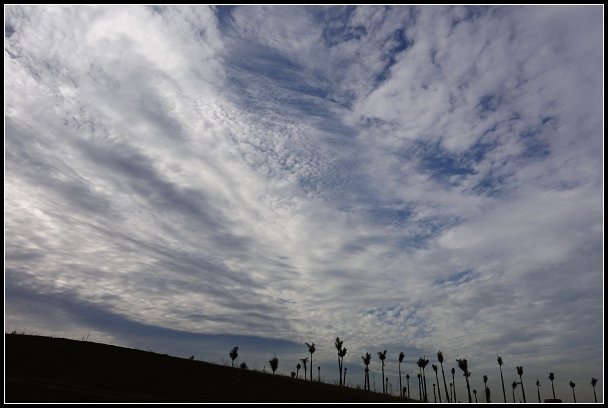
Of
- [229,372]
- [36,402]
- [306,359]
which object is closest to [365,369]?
[306,359]

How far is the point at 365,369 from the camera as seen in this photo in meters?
111

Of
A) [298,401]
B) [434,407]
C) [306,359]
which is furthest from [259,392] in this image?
[306,359]

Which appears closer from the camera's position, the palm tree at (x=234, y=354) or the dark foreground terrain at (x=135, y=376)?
the dark foreground terrain at (x=135, y=376)

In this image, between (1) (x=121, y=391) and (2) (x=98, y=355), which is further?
(2) (x=98, y=355)

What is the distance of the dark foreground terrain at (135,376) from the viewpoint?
1254 inches

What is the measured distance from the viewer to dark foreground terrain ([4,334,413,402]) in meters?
31.8

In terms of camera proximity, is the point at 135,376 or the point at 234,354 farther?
the point at 234,354

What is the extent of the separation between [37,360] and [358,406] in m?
29.0

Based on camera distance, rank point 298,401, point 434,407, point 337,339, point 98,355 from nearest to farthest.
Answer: point 298,401, point 434,407, point 98,355, point 337,339

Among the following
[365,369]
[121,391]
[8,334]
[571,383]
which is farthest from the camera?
[571,383]

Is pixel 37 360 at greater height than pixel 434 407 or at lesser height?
greater

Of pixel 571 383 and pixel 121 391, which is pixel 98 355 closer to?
pixel 121 391

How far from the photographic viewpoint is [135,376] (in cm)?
3619

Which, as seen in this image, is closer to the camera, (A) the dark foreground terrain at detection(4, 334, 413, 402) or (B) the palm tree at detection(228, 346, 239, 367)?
(A) the dark foreground terrain at detection(4, 334, 413, 402)
